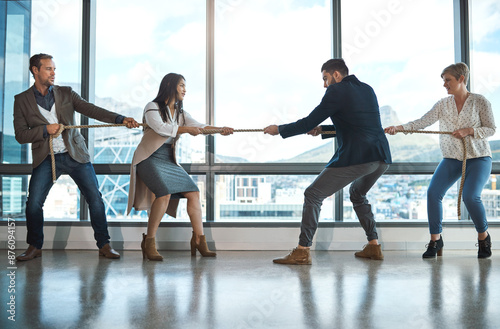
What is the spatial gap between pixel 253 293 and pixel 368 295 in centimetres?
61

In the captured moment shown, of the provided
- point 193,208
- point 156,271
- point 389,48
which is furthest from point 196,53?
point 156,271

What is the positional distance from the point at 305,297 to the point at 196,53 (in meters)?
2.81

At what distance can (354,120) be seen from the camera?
3342 millimetres

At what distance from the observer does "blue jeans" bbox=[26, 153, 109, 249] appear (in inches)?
143

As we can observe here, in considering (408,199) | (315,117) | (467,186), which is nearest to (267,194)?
(315,117)

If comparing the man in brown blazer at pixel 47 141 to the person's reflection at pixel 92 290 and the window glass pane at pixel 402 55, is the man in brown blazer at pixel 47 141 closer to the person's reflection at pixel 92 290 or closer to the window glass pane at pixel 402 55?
the person's reflection at pixel 92 290

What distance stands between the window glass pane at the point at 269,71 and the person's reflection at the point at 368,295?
134 cm

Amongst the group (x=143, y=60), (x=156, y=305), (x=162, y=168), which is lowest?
(x=156, y=305)

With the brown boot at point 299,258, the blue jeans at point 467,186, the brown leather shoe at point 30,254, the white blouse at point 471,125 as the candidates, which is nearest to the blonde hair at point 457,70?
the white blouse at point 471,125

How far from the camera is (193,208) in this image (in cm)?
378

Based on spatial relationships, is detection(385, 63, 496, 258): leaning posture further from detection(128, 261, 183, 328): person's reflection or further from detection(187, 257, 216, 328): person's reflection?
detection(128, 261, 183, 328): person's reflection

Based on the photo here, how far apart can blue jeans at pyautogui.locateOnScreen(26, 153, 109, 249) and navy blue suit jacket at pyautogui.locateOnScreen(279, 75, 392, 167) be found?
183cm

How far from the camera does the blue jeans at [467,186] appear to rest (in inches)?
144

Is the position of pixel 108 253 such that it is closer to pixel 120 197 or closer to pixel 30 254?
pixel 30 254
